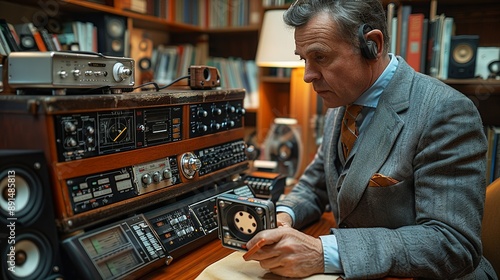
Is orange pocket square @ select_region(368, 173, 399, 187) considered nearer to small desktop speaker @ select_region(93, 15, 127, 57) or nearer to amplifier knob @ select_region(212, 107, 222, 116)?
amplifier knob @ select_region(212, 107, 222, 116)

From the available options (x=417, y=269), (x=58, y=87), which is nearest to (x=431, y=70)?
(x=417, y=269)

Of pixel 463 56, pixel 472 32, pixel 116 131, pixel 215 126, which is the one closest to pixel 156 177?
pixel 116 131

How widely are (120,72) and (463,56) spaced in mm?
1718

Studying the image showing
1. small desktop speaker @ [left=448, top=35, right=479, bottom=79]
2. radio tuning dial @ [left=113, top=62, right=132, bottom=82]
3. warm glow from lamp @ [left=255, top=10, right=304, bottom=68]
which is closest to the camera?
radio tuning dial @ [left=113, top=62, right=132, bottom=82]

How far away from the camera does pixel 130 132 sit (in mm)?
852

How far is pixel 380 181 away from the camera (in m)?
0.94

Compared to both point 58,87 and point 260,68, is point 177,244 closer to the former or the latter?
point 58,87

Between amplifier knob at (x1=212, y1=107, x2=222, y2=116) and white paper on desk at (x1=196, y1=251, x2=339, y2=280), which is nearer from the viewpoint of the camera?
white paper on desk at (x1=196, y1=251, x2=339, y2=280)

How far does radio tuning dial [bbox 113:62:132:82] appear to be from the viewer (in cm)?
87

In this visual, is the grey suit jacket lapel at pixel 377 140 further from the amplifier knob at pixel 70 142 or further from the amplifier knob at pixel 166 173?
the amplifier knob at pixel 70 142

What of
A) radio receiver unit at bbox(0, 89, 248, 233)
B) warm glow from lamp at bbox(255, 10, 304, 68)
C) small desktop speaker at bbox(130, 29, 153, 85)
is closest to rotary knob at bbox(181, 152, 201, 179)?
radio receiver unit at bbox(0, 89, 248, 233)

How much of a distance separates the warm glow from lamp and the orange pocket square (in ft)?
3.82

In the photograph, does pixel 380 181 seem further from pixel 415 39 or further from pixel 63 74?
pixel 415 39

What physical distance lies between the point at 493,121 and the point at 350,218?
5.28ft
